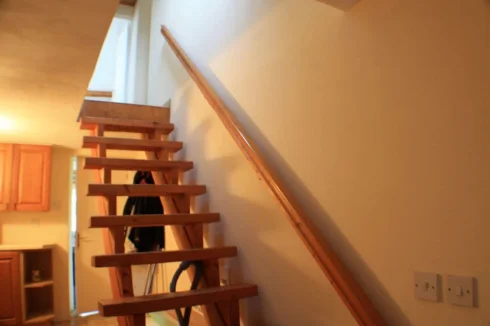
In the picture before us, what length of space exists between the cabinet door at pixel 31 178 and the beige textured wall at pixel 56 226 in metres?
0.19

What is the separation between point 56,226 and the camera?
16.9 feet

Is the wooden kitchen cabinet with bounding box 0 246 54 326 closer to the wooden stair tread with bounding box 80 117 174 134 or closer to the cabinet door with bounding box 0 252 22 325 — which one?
the cabinet door with bounding box 0 252 22 325

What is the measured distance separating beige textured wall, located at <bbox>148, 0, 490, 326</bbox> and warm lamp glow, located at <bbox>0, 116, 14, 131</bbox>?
2.20 meters

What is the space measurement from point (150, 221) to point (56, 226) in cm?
337

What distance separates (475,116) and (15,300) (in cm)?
478

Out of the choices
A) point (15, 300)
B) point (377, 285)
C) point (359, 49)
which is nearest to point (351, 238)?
point (377, 285)

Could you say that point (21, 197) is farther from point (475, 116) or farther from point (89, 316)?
point (475, 116)

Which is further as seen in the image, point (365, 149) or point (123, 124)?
point (123, 124)

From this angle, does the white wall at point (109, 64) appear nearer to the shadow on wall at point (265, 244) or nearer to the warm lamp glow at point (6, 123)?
the warm lamp glow at point (6, 123)

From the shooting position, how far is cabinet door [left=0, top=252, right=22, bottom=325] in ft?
14.3

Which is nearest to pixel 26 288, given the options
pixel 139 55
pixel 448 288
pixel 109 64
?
pixel 139 55

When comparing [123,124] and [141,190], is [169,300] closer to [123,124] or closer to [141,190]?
[141,190]

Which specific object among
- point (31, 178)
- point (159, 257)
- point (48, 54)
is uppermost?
point (48, 54)

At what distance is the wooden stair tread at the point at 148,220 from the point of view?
7.18 ft
